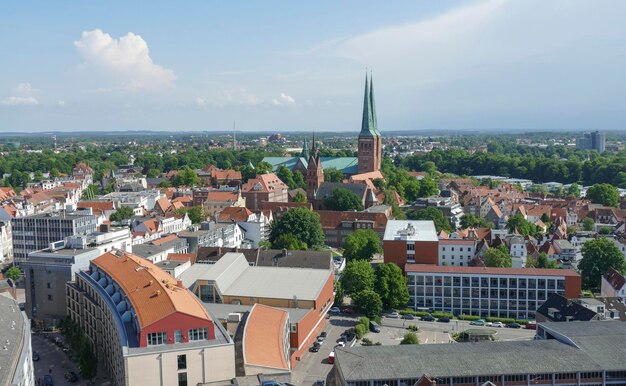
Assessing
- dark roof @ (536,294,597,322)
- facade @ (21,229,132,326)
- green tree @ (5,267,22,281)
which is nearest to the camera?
dark roof @ (536,294,597,322)

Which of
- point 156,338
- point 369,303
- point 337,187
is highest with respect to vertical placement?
point 337,187

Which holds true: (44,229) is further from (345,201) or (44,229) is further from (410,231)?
(345,201)

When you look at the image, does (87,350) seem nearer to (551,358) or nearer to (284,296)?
(284,296)

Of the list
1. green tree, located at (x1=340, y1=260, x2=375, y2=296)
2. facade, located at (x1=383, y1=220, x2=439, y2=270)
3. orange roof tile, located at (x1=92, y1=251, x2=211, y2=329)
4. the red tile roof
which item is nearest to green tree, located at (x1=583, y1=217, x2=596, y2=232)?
the red tile roof

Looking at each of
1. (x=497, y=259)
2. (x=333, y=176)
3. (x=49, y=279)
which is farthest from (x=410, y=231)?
(x=333, y=176)

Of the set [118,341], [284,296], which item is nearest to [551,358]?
[284,296]

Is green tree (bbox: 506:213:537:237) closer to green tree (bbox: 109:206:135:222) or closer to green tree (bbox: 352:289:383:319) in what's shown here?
green tree (bbox: 352:289:383:319)

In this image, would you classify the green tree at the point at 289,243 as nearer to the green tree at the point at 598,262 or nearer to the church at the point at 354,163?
the green tree at the point at 598,262
